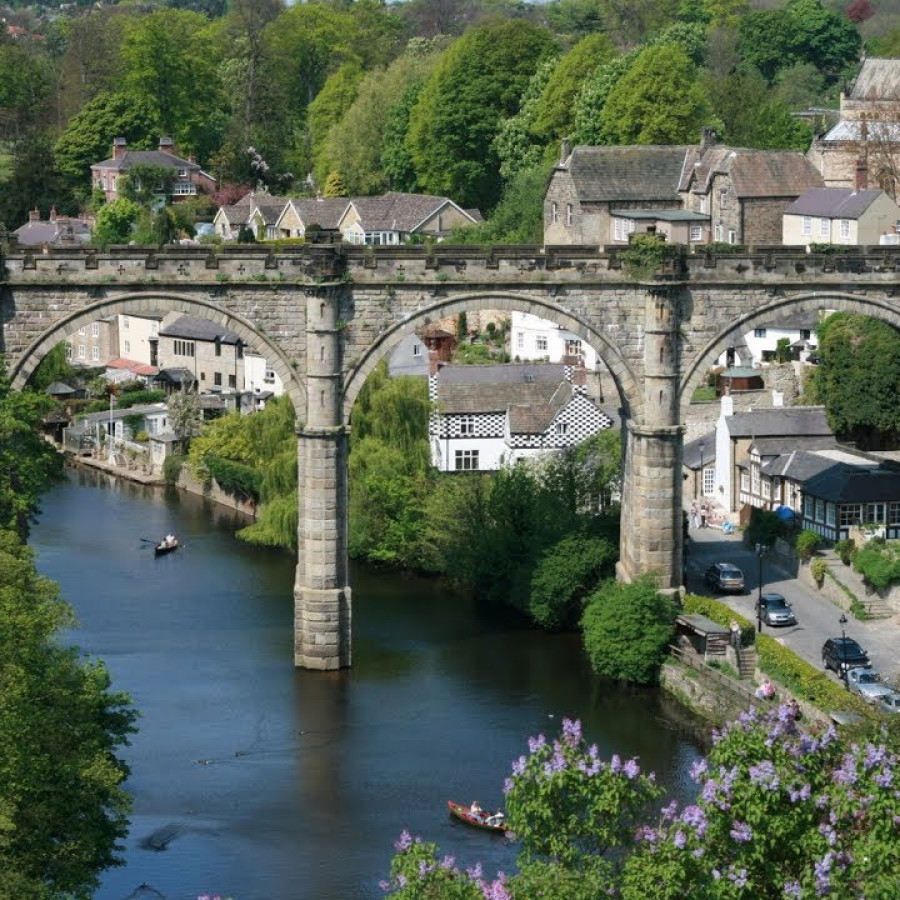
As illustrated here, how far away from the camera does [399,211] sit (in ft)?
450

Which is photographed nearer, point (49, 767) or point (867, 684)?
→ point (49, 767)

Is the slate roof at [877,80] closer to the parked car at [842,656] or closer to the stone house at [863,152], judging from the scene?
the stone house at [863,152]

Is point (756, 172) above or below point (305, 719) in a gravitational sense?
above

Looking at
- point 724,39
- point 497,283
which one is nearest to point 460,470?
point 497,283

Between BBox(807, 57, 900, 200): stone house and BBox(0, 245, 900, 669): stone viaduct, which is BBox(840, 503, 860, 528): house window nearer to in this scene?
BBox(0, 245, 900, 669): stone viaduct

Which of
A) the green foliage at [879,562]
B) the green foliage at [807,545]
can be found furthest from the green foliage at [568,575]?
the green foliage at [879,562]

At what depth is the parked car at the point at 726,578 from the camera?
7494 cm

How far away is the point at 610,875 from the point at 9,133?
151 metres

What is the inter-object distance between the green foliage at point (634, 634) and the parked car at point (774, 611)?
3.11m

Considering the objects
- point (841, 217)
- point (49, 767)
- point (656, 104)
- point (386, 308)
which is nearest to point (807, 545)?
point (386, 308)

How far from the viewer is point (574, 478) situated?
78375 millimetres

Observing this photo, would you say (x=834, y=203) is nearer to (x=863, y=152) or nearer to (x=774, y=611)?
(x=863, y=152)

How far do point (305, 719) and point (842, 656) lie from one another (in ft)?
50.3

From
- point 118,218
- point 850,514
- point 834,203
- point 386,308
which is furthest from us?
point 118,218
